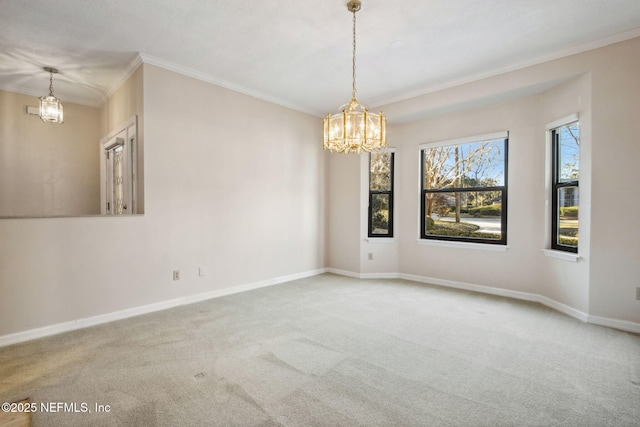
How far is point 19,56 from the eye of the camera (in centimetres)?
364

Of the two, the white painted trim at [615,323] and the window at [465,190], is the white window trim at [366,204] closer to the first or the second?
the window at [465,190]

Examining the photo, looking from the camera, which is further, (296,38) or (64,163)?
(64,163)

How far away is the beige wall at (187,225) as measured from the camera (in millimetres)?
3104

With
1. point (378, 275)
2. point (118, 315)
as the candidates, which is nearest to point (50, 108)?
point (118, 315)

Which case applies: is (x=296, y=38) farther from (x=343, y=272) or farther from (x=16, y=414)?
(x=343, y=272)

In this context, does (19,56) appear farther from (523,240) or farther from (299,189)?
(523,240)

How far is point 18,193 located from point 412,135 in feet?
20.0

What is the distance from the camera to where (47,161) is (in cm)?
495

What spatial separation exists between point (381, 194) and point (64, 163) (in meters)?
5.21

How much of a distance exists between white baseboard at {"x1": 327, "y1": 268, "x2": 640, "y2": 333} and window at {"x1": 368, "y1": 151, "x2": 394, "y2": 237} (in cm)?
73

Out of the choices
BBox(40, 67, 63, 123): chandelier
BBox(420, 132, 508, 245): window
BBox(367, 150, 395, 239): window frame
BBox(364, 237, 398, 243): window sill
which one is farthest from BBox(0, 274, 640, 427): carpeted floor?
BBox(40, 67, 63, 123): chandelier

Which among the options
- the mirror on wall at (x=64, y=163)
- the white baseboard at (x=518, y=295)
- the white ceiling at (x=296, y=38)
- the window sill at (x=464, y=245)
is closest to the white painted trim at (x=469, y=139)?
the white ceiling at (x=296, y=38)

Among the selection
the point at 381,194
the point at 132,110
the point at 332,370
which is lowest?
the point at 332,370

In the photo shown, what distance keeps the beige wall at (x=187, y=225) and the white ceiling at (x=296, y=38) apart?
1.92 ft
